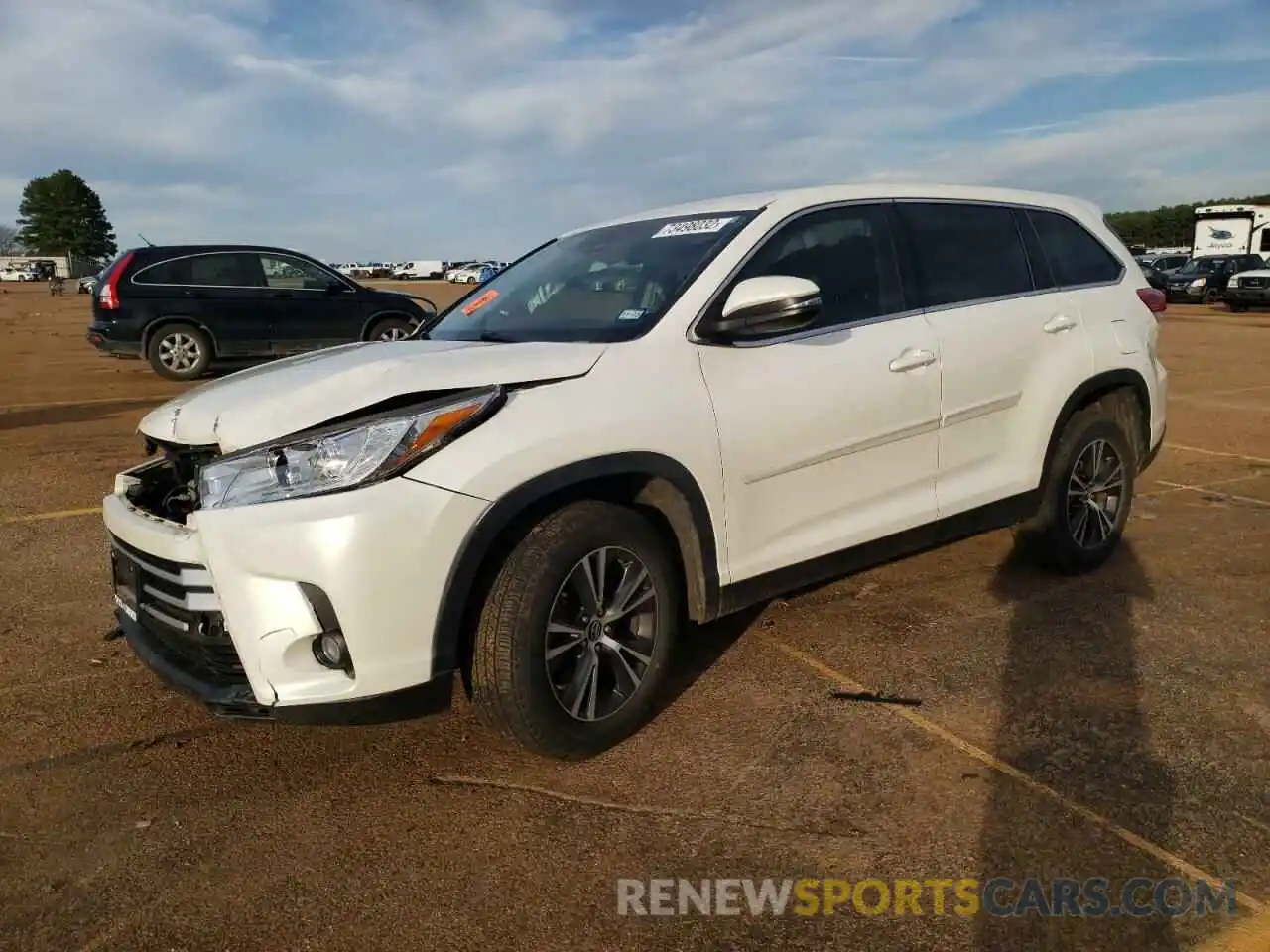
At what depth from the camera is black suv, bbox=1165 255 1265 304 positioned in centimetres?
2973

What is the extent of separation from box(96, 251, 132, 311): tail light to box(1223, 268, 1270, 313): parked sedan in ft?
86.2

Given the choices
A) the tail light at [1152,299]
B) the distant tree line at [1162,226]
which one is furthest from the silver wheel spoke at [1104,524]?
the distant tree line at [1162,226]

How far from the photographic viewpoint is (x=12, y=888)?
2531 millimetres

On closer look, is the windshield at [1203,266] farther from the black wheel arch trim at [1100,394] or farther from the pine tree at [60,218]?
the pine tree at [60,218]

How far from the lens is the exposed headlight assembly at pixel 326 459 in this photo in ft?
8.69

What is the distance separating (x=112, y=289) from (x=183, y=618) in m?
10.8

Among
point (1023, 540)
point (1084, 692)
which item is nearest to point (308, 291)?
point (1023, 540)

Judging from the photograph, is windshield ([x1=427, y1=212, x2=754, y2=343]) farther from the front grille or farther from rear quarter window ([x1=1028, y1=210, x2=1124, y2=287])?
rear quarter window ([x1=1028, y1=210, x2=1124, y2=287])

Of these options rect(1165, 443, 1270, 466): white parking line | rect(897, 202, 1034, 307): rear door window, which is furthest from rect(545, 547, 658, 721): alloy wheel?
rect(1165, 443, 1270, 466): white parking line

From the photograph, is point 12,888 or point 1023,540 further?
point 1023,540

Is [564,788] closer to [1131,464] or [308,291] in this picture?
[1131,464]

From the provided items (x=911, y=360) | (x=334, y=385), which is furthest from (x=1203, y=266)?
(x=334, y=385)

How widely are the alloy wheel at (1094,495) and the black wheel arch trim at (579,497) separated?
7.15 ft

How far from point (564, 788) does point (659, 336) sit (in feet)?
4.68
